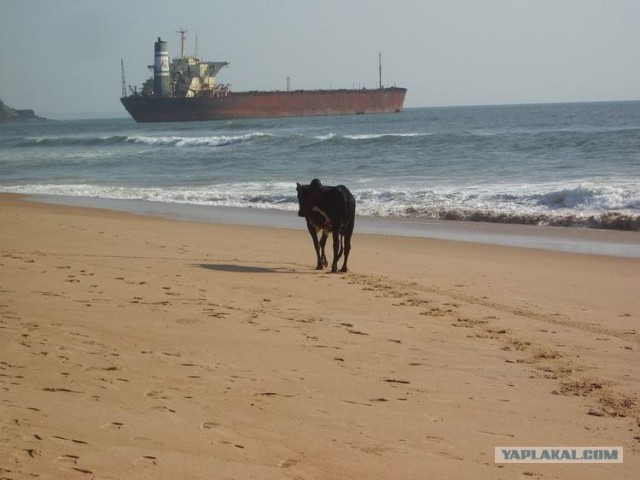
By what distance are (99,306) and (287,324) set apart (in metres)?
1.37

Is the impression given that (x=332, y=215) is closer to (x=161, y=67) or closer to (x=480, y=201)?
(x=480, y=201)

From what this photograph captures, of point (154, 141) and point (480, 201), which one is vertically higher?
point (154, 141)

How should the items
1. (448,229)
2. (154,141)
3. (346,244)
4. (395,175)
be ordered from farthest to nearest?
1. (154,141)
2. (395,175)
3. (448,229)
4. (346,244)

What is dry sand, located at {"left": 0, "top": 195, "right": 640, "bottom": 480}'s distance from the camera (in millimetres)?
3453

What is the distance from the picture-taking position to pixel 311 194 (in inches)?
366

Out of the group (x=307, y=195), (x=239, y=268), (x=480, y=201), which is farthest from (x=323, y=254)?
(x=480, y=201)

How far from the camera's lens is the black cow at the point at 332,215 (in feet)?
29.7

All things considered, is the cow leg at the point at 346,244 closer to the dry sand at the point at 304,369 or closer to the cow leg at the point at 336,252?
the cow leg at the point at 336,252

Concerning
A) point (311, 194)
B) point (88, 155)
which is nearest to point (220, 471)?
point (311, 194)

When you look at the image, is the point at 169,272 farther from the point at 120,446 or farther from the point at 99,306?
the point at 120,446

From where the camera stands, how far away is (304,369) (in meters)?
4.83

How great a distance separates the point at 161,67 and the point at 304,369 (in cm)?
7682

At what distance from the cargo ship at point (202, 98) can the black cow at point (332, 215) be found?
228 ft

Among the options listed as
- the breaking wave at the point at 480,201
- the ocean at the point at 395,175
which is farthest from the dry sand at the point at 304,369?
the ocean at the point at 395,175
